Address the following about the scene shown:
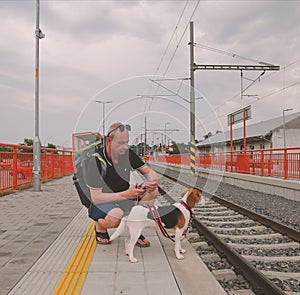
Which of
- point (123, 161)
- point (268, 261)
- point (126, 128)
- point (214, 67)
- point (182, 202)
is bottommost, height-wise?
point (268, 261)

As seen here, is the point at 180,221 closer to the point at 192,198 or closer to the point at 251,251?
the point at 192,198

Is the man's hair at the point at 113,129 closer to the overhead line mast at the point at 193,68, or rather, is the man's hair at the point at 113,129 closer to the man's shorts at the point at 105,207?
the man's shorts at the point at 105,207

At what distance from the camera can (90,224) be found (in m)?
6.06

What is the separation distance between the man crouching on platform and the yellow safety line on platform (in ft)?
0.83

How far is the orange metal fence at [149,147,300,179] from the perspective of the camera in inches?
429

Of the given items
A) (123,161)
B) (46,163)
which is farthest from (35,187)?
(123,161)

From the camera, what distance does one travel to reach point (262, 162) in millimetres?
13156

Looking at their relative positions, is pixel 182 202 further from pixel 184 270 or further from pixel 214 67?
pixel 214 67

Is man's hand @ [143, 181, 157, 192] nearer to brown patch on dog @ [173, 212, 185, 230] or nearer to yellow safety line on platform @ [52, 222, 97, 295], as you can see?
brown patch on dog @ [173, 212, 185, 230]

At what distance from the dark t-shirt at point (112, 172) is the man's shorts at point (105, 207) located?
178 mm

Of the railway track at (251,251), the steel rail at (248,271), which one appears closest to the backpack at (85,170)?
the railway track at (251,251)

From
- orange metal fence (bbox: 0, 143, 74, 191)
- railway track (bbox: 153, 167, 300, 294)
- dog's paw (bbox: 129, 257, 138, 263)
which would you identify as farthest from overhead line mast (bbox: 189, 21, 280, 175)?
dog's paw (bbox: 129, 257, 138, 263)

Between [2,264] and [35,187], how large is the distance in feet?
26.5

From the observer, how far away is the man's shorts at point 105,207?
4395mm
